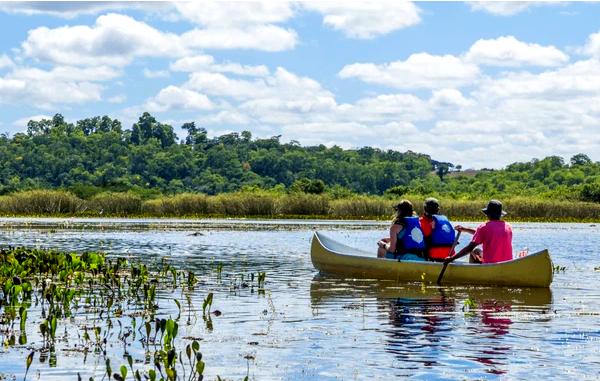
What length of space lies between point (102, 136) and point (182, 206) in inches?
3085

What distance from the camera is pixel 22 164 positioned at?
411ft

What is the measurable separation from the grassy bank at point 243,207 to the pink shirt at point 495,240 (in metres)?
41.7

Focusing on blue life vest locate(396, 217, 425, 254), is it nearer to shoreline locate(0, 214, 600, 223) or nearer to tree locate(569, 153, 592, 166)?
shoreline locate(0, 214, 600, 223)

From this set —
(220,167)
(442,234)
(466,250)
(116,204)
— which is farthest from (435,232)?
(220,167)

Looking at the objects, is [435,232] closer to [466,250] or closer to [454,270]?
[454,270]

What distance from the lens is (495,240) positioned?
1859cm

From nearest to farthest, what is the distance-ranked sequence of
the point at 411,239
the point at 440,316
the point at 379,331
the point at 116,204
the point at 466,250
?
the point at 379,331 → the point at 440,316 → the point at 466,250 → the point at 411,239 → the point at 116,204

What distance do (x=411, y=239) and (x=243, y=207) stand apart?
43.6 meters

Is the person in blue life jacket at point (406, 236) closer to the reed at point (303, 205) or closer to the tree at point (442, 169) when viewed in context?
the reed at point (303, 205)

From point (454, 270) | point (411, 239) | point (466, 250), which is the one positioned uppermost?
point (411, 239)

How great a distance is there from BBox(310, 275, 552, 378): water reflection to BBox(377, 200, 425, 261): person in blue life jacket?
68cm

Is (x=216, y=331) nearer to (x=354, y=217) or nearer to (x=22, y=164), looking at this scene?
(x=354, y=217)

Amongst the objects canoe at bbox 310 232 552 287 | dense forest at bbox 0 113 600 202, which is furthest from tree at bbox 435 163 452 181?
canoe at bbox 310 232 552 287

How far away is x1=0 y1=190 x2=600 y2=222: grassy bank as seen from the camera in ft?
202
